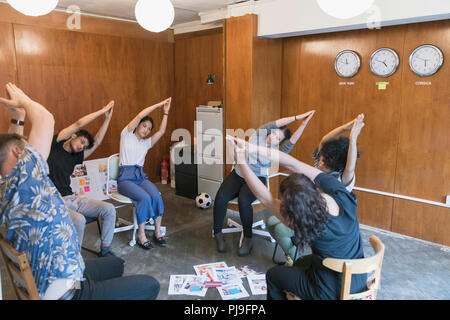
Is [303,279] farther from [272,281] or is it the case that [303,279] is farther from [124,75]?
[124,75]

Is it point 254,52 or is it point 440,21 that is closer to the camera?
point 440,21

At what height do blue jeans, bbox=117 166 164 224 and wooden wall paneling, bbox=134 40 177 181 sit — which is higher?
wooden wall paneling, bbox=134 40 177 181

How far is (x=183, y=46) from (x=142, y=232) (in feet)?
11.0

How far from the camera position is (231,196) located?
141 inches

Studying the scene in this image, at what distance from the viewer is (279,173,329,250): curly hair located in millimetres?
1695

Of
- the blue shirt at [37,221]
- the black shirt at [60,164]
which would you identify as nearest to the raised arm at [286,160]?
the blue shirt at [37,221]

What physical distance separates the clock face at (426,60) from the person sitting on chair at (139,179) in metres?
2.43

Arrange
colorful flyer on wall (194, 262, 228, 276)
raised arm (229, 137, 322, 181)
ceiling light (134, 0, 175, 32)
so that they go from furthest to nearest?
colorful flyer on wall (194, 262, 228, 276), ceiling light (134, 0, 175, 32), raised arm (229, 137, 322, 181)

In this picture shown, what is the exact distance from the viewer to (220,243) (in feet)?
11.4

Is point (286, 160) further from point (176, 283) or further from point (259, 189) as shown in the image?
point (176, 283)

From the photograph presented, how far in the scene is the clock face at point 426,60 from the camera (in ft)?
11.2

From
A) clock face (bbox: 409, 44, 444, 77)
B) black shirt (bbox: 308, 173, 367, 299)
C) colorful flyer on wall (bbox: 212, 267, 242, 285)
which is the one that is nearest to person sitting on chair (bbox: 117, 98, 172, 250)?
colorful flyer on wall (bbox: 212, 267, 242, 285)

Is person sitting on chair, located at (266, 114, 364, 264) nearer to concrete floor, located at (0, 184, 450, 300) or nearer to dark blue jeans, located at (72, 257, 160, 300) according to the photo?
concrete floor, located at (0, 184, 450, 300)

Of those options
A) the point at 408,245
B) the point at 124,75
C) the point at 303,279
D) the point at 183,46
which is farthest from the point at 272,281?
the point at 183,46
